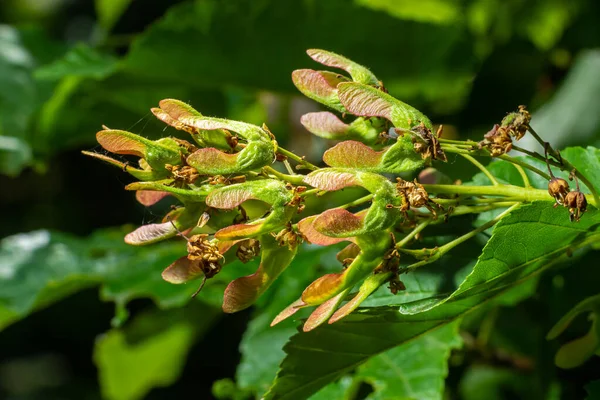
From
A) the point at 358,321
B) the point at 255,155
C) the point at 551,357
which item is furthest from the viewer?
the point at 551,357

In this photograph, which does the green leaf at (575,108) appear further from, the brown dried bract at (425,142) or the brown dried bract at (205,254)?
the brown dried bract at (205,254)

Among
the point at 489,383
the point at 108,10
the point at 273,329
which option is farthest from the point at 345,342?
the point at 108,10

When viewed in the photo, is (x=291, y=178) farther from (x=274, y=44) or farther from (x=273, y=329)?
(x=274, y=44)

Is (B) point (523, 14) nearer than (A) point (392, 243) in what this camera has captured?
No

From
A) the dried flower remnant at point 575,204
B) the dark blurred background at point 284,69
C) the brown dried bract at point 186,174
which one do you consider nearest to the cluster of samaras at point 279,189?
the brown dried bract at point 186,174

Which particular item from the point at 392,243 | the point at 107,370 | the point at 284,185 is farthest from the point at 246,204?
the point at 107,370

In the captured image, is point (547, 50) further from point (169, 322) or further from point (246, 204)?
point (246, 204)

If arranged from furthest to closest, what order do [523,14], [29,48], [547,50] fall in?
[29,48], [523,14], [547,50]

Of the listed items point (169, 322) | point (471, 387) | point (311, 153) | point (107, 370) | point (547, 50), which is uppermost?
point (547, 50)
